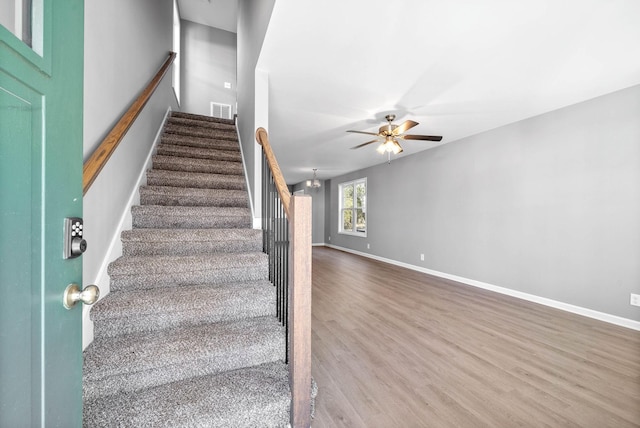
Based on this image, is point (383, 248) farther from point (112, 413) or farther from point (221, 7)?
point (221, 7)

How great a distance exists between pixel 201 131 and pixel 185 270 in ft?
8.26

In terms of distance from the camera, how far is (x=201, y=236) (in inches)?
81.7

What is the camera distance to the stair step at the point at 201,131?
11.1 feet

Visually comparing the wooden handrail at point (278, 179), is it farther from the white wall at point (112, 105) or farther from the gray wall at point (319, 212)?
the gray wall at point (319, 212)

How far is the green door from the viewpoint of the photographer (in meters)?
0.48

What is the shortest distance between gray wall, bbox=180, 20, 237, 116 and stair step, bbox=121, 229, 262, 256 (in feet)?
15.2

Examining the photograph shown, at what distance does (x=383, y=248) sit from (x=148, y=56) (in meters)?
5.62

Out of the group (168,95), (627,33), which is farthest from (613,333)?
(168,95)

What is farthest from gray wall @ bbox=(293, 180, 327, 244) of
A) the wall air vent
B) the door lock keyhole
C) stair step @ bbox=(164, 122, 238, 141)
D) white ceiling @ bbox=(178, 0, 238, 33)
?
the door lock keyhole

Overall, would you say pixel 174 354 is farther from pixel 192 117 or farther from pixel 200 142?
pixel 192 117

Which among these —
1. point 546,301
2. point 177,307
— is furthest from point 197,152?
point 546,301

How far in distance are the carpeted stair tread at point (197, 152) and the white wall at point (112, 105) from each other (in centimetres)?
26

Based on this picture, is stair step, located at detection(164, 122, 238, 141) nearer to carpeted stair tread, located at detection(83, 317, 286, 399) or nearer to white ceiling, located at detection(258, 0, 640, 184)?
white ceiling, located at detection(258, 0, 640, 184)

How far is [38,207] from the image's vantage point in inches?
22.0
